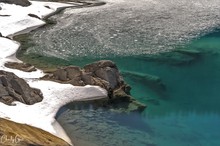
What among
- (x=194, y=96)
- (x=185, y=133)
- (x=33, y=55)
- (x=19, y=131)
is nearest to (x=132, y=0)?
(x=33, y=55)

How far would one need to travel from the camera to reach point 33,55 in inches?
2322

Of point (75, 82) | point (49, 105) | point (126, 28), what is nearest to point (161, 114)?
→ point (75, 82)

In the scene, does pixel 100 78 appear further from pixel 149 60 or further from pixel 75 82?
pixel 149 60

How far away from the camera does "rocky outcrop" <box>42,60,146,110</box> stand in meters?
46.2

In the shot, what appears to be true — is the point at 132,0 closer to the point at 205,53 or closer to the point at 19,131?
the point at 205,53

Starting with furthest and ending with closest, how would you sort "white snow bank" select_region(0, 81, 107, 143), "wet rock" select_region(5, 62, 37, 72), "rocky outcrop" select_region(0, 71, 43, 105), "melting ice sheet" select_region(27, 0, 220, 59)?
1. "melting ice sheet" select_region(27, 0, 220, 59)
2. "wet rock" select_region(5, 62, 37, 72)
3. "rocky outcrop" select_region(0, 71, 43, 105)
4. "white snow bank" select_region(0, 81, 107, 143)

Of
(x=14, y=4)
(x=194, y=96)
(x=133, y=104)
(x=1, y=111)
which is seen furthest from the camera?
(x=14, y=4)

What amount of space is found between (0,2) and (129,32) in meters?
29.4

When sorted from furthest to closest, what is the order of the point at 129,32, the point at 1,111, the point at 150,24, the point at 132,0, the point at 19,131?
the point at 132,0, the point at 150,24, the point at 129,32, the point at 1,111, the point at 19,131

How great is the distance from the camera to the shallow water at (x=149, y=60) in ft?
128

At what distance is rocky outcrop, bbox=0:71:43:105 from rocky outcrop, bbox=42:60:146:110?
4.61m

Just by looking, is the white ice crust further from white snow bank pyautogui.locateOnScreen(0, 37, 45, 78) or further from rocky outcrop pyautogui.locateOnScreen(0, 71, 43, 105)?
rocky outcrop pyautogui.locateOnScreen(0, 71, 43, 105)

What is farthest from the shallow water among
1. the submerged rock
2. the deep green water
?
the submerged rock

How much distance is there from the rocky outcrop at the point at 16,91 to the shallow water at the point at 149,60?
10.5 feet
